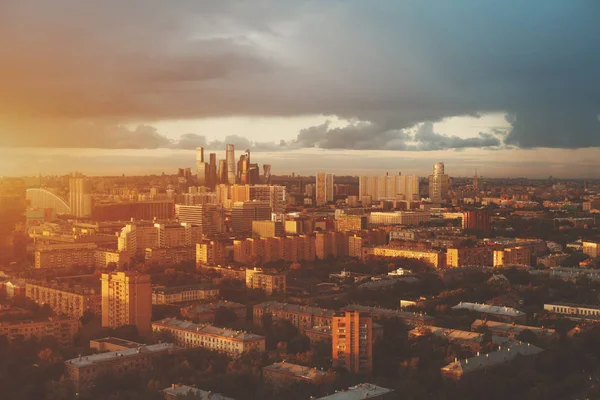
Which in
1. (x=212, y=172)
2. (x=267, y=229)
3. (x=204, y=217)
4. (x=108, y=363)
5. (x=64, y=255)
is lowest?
(x=108, y=363)

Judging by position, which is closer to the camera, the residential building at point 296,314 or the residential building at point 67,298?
the residential building at point 296,314

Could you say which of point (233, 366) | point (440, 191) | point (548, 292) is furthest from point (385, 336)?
point (440, 191)

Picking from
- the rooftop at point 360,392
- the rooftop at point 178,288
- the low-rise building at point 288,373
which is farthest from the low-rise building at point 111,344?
the rooftop at point 178,288

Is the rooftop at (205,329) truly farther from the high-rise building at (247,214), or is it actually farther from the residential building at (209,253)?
the high-rise building at (247,214)

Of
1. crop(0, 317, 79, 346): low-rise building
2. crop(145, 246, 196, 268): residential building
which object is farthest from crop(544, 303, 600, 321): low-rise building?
crop(145, 246, 196, 268): residential building

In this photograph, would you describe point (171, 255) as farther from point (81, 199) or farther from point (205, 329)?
point (81, 199)

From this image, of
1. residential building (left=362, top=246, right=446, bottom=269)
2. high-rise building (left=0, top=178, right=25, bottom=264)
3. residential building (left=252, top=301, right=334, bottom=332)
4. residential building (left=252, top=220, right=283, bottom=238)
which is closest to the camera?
residential building (left=252, top=301, right=334, bottom=332)

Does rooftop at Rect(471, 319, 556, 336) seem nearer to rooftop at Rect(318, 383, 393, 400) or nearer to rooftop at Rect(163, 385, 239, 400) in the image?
rooftop at Rect(318, 383, 393, 400)

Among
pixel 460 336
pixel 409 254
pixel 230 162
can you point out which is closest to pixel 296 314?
pixel 460 336
